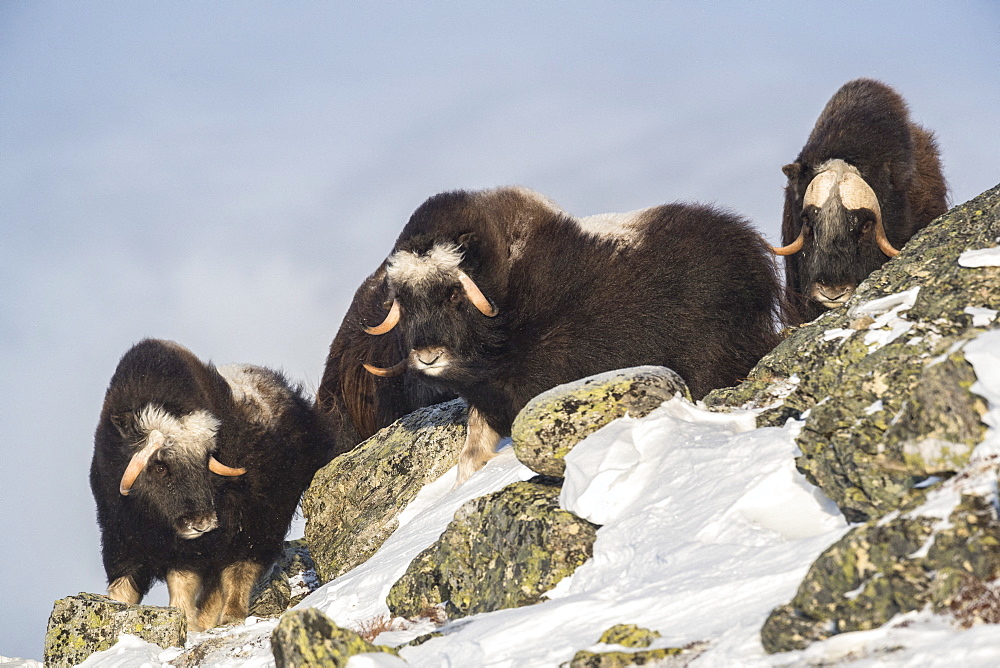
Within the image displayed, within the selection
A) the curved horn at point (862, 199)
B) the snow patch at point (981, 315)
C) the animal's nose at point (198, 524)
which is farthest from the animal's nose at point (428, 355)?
the snow patch at point (981, 315)

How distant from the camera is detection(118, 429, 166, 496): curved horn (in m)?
7.66

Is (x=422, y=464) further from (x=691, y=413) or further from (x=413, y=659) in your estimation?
(x=413, y=659)

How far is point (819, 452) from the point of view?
12.5 feet

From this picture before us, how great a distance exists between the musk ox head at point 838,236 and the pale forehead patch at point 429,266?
2.36 meters

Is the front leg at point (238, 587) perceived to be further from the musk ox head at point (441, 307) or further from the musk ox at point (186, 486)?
the musk ox head at point (441, 307)

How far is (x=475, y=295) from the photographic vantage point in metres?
6.60

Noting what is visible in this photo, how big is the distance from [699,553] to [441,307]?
327 centimetres

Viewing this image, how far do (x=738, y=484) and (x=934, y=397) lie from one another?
1.08m

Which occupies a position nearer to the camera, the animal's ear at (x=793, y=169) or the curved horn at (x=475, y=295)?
the curved horn at (x=475, y=295)

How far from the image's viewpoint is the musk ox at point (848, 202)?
7258mm

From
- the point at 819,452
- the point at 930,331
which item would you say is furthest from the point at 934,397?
the point at 930,331

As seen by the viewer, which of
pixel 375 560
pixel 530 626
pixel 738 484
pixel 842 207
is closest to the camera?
pixel 530 626

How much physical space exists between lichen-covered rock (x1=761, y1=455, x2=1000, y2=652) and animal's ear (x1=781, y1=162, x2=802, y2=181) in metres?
4.98

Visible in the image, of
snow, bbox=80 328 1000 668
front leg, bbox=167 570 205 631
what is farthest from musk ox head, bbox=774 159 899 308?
front leg, bbox=167 570 205 631
